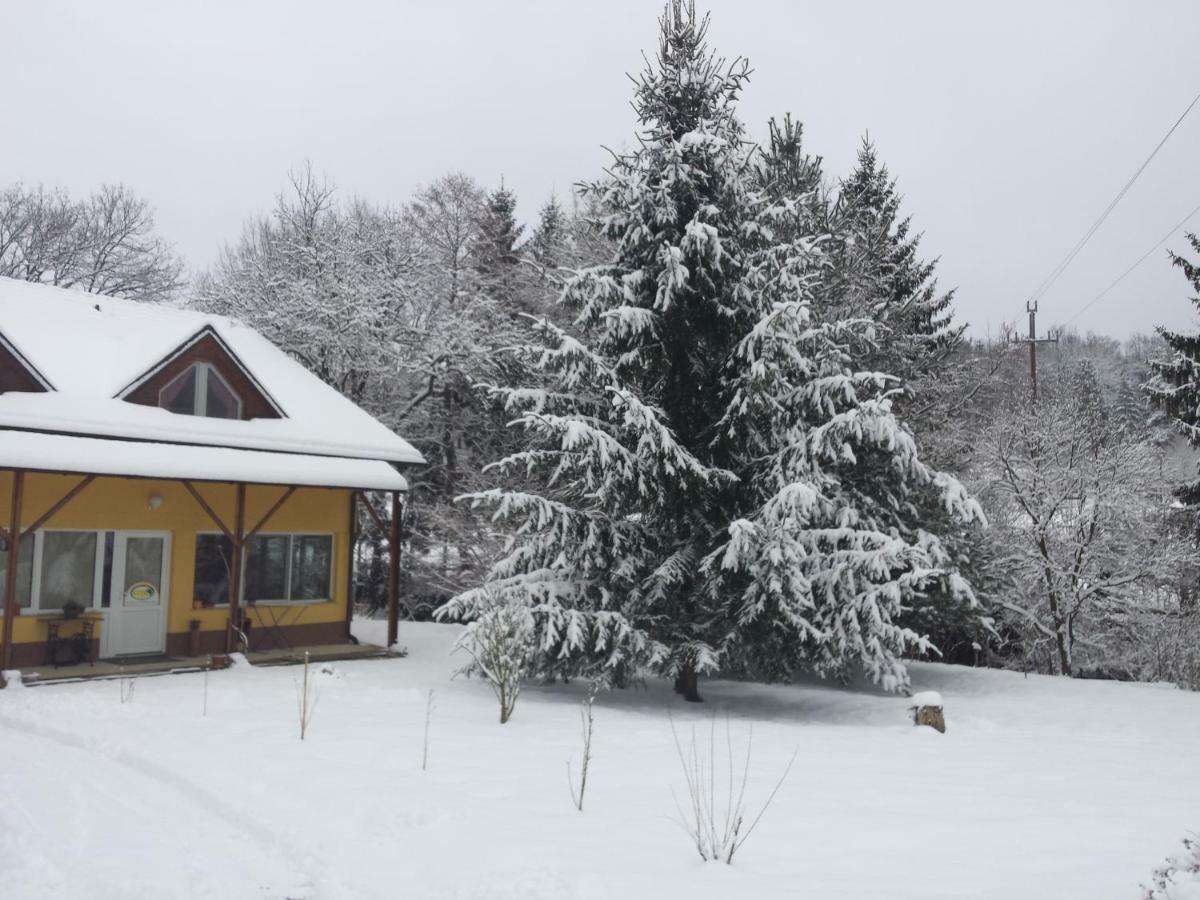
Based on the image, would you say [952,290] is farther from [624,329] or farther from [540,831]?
[540,831]

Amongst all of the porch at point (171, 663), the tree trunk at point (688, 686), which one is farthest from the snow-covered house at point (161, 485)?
the tree trunk at point (688, 686)

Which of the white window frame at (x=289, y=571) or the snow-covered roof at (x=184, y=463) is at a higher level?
the snow-covered roof at (x=184, y=463)

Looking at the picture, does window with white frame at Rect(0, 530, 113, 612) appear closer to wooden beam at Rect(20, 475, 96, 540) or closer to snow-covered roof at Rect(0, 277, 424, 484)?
wooden beam at Rect(20, 475, 96, 540)

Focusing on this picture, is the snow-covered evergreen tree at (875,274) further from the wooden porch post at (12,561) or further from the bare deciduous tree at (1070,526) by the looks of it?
the wooden porch post at (12,561)

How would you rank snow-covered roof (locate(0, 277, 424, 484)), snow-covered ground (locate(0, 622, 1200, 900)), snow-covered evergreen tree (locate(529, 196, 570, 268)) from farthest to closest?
snow-covered evergreen tree (locate(529, 196, 570, 268)), snow-covered roof (locate(0, 277, 424, 484)), snow-covered ground (locate(0, 622, 1200, 900))

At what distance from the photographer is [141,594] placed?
15.5 metres

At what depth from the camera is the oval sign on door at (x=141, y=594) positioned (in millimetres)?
15406

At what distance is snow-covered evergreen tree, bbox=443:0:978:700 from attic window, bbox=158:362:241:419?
21.2ft

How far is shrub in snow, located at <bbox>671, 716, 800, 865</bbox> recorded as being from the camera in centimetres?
582

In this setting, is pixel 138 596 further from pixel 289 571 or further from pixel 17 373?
pixel 17 373

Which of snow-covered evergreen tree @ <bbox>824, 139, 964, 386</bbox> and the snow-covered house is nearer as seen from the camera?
the snow-covered house

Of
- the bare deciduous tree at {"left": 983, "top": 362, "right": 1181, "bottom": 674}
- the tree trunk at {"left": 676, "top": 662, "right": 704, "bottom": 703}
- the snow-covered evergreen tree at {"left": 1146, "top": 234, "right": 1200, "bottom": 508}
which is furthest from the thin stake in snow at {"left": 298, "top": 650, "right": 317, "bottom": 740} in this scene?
the snow-covered evergreen tree at {"left": 1146, "top": 234, "right": 1200, "bottom": 508}

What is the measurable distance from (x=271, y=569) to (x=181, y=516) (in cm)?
209

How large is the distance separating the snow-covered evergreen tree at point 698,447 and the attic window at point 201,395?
646cm
